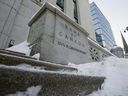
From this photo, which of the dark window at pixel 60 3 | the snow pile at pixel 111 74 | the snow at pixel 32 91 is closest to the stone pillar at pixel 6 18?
the snow pile at pixel 111 74

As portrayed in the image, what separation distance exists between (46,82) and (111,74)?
1.42m

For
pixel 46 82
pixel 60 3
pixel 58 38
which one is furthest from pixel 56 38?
pixel 60 3

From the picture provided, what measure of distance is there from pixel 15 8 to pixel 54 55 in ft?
15.4

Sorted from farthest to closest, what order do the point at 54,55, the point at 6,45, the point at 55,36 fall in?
1. the point at 6,45
2. the point at 55,36
3. the point at 54,55

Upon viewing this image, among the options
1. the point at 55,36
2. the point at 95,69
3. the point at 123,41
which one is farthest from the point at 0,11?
the point at 123,41

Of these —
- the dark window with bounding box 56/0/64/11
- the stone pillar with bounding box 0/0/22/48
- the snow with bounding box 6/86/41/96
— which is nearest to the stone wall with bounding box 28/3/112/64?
the snow with bounding box 6/86/41/96

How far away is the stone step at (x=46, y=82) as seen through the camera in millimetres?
768

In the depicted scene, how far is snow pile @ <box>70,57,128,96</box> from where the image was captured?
5.07 feet

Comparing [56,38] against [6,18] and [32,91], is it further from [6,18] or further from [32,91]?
[6,18]

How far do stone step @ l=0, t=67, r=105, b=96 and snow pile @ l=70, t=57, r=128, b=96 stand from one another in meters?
0.25

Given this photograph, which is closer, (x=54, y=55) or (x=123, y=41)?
(x=54, y=55)

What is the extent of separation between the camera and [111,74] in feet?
6.43

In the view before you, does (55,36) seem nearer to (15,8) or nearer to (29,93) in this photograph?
(29,93)

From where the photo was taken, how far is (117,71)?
2.09 metres
